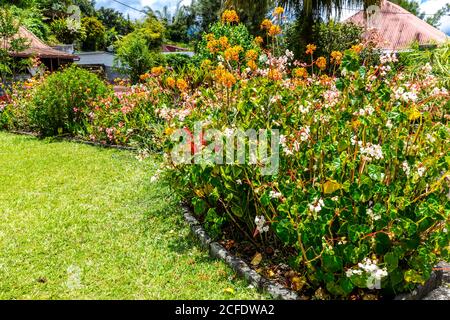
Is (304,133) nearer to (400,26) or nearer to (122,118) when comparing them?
(122,118)

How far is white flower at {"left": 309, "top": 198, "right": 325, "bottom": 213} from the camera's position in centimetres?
261

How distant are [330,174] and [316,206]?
58 cm

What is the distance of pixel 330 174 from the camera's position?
10.5 feet

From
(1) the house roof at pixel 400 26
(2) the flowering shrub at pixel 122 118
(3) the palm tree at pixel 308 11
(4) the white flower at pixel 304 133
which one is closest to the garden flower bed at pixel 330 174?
(4) the white flower at pixel 304 133

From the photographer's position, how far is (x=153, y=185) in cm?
566

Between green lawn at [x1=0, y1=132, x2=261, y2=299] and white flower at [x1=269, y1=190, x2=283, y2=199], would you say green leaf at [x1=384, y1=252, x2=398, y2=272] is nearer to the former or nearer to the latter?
white flower at [x1=269, y1=190, x2=283, y2=199]

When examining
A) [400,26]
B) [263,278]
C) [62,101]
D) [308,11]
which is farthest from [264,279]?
[400,26]

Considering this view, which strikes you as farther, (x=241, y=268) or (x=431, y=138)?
(x=241, y=268)

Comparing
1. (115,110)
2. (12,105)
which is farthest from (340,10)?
(12,105)

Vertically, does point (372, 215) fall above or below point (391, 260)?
above

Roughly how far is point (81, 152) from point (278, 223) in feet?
19.3

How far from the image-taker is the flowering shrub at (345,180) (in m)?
2.68

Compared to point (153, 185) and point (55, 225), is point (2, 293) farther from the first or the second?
point (153, 185)
